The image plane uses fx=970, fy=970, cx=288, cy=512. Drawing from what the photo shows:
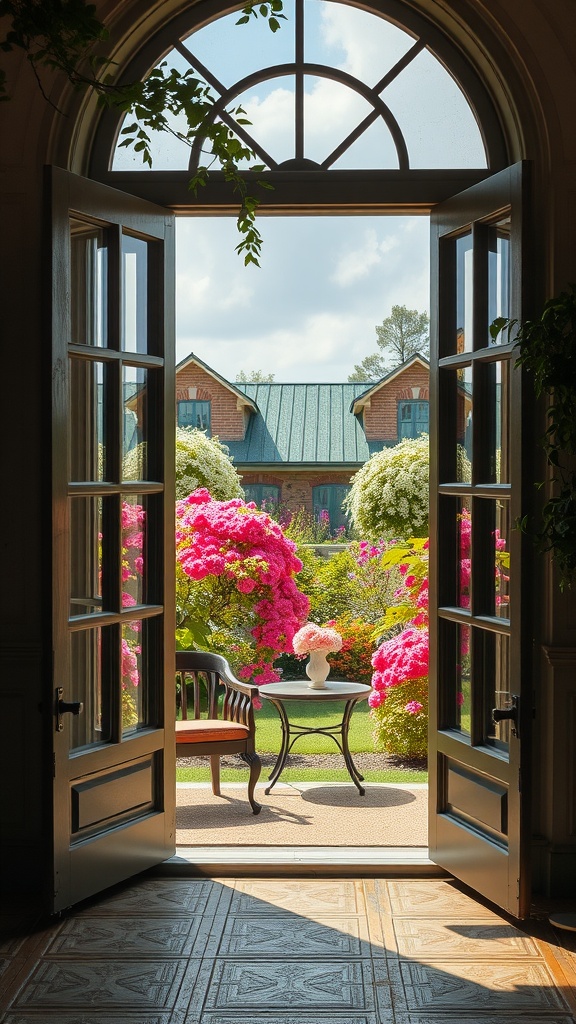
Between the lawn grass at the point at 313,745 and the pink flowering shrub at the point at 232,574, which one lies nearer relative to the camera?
the lawn grass at the point at 313,745

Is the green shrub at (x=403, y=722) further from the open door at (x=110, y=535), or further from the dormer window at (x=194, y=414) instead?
the dormer window at (x=194, y=414)

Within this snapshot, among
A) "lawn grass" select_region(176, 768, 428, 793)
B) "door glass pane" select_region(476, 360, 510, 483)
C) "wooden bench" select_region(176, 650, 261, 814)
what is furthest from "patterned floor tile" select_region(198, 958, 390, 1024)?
"lawn grass" select_region(176, 768, 428, 793)

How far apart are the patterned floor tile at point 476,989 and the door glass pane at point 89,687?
130 centimetres

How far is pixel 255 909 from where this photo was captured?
11.3 ft

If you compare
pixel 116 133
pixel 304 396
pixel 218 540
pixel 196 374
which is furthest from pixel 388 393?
pixel 116 133

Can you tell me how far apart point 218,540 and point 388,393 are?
10.5 meters

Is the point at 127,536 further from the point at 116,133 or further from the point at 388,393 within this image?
the point at 388,393

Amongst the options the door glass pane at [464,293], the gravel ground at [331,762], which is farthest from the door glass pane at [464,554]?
the gravel ground at [331,762]

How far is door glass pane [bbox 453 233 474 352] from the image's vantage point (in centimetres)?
358

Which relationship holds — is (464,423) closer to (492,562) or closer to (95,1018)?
(492,562)

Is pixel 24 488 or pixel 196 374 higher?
pixel 196 374

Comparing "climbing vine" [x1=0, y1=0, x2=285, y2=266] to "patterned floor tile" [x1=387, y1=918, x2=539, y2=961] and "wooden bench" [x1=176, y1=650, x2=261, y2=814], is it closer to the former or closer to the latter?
"patterned floor tile" [x1=387, y1=918, x2=539, y2=961]

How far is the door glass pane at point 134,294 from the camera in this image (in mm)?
3598

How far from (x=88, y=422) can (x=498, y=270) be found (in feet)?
5.17
